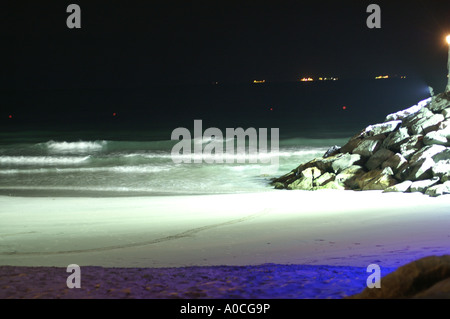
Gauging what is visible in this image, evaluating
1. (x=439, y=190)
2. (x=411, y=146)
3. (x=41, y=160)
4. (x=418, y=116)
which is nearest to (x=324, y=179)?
(x=411, y=146)

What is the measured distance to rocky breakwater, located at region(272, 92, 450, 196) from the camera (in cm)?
1156

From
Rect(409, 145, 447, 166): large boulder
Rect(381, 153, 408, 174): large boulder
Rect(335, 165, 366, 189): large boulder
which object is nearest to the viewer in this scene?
Rect(409, 145, 447, 166): large boulder

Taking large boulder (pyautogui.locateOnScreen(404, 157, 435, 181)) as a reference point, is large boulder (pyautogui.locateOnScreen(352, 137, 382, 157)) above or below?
above

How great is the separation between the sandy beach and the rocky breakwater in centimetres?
68

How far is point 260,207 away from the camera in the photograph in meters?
10.8

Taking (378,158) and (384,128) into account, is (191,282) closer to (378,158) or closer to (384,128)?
(378,158)

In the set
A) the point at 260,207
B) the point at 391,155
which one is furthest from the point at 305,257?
the point at 391,155

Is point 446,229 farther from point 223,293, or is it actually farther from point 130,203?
point 130,203

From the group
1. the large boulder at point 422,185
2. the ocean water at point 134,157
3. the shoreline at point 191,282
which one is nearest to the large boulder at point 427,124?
the large boulder at point 422,185

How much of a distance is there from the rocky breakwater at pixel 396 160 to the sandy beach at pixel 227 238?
2.24 ft

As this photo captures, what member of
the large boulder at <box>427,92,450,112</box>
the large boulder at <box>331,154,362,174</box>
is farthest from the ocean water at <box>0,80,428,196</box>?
the large boulder at <box>427,92,450,112</box>

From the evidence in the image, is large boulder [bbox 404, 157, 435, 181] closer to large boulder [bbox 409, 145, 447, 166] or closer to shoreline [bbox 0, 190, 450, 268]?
large boulder [bbox 409, 145, 447, 166]

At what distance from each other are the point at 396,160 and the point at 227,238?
235 inches
